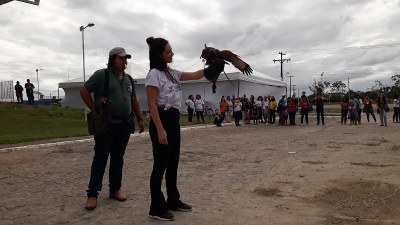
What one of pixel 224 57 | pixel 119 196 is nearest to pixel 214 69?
pixel 224 57

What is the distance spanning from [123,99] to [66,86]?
2752 cm

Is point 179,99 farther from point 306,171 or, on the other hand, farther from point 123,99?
point 306,171

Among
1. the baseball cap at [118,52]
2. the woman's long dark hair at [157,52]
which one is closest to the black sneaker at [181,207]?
the woman's long dark hair at [157,52]

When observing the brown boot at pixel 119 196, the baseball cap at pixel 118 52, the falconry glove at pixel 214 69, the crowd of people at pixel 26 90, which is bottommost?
the brown boot at pixel 119 196

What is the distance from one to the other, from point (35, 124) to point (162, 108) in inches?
560

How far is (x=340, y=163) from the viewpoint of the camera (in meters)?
6.52

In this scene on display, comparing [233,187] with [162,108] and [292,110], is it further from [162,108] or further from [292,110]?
[292,110]

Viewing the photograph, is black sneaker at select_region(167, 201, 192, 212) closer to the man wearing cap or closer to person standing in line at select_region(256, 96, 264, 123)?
the man wearing cap

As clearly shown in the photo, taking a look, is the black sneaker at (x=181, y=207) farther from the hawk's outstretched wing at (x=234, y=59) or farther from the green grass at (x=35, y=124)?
the green grass at (x=35, y=124)

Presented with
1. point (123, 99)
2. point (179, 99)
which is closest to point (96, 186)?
point (123, 99)

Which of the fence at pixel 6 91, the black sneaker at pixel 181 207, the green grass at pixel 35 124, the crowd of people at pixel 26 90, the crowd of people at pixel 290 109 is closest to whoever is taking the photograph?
the black sneaker at pixel 181 207

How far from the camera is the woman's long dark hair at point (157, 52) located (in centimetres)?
361

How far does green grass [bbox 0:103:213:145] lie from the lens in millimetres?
12081

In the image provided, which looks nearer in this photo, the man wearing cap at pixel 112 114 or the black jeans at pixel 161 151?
the black jeans at pixel 161 151
